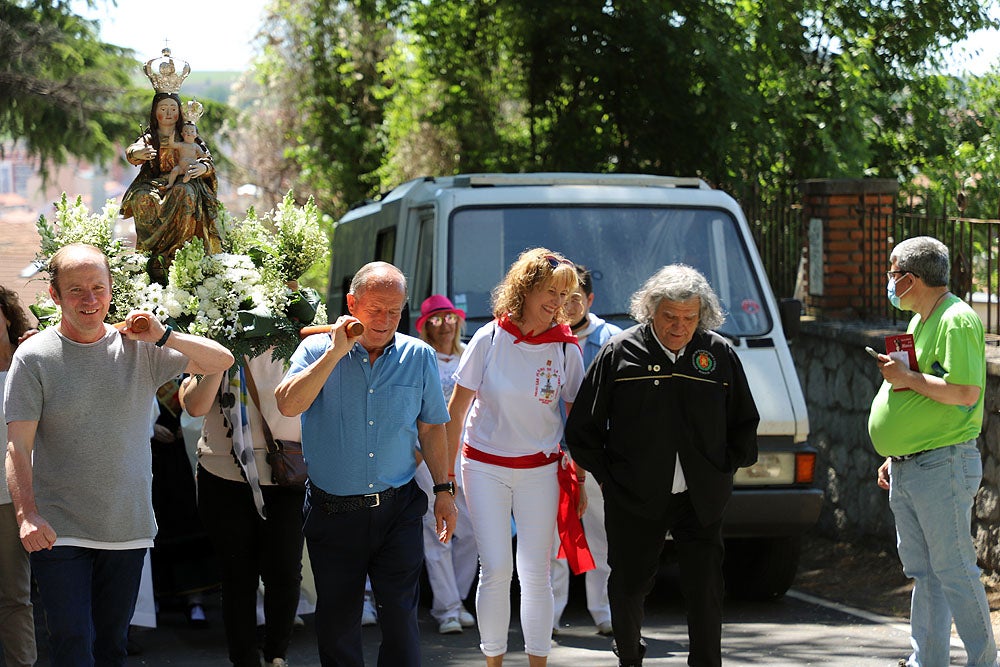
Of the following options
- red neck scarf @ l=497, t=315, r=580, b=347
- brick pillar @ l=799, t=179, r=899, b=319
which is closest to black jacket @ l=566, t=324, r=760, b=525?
red neck scarf @ l=497, t=315, r=580, b=347

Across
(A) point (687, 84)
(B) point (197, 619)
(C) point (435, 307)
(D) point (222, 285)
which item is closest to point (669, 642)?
(C) point (435, 307)

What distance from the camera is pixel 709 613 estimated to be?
576 cm

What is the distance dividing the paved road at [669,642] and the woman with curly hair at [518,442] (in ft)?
3.04

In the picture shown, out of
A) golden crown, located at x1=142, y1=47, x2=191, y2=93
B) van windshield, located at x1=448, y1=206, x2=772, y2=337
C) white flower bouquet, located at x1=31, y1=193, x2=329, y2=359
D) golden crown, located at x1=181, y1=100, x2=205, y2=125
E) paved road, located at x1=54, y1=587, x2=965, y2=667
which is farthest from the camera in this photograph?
van windshield, located at x1=448, y1=206, x2=772, y2=337

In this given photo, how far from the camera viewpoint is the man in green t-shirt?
18.8 feet

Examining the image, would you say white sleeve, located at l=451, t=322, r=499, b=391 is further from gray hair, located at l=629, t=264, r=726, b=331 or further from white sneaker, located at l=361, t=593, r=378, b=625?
white sneaker, located at l=361, t=593, r=378, b=625

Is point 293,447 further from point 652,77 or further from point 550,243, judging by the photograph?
point 652,77

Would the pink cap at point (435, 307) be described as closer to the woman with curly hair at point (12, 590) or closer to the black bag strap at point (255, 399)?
the black bag strap at point (255, 399)

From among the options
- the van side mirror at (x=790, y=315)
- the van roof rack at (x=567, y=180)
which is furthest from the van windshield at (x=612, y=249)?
the van roof rack at (x=567, y=180)

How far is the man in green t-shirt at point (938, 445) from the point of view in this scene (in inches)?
226

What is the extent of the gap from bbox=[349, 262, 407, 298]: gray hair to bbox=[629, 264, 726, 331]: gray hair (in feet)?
3.81

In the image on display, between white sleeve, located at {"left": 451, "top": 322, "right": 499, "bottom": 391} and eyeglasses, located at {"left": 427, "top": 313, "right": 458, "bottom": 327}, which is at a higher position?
eyeglasses, located at {"left": 427, "top": 313, "right": 458, "bottom": 327}

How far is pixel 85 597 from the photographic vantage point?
4.69 meters

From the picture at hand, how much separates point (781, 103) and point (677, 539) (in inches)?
358
